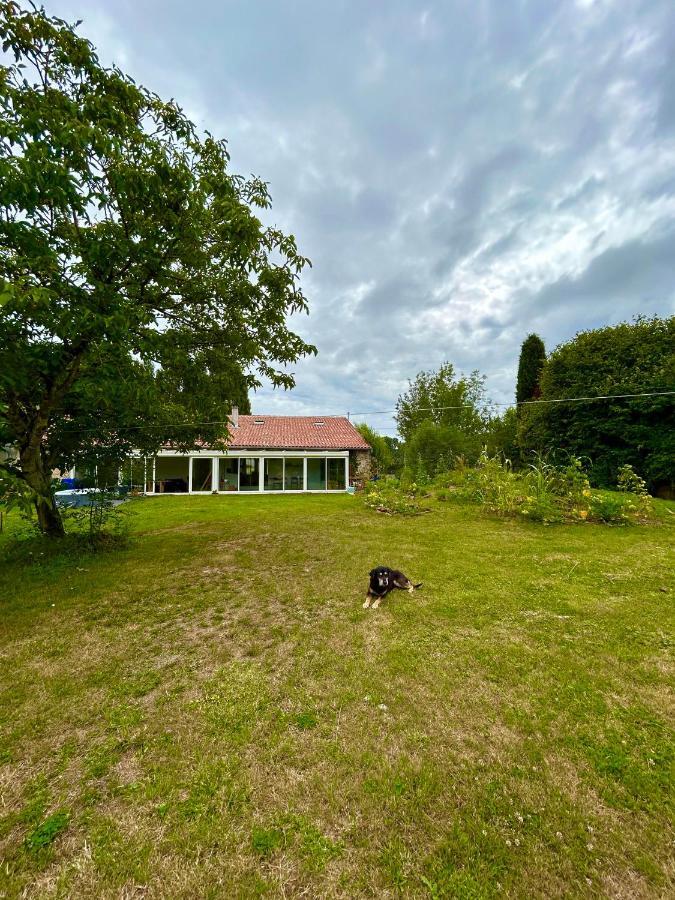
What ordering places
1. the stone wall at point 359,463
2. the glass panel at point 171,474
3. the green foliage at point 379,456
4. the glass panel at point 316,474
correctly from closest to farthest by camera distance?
the glass panel at point 171,474, the glass panel at point 316,474, the stone wall at point 359,463, the green foliage at point 379,456

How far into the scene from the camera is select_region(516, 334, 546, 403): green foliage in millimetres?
23141

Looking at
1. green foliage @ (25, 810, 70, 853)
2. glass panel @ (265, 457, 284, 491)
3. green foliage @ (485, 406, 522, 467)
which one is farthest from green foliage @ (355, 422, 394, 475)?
green foliage @ (25, 810, 70, 853)

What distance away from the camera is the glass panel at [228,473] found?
2114cm

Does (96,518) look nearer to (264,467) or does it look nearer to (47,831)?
(47,831)

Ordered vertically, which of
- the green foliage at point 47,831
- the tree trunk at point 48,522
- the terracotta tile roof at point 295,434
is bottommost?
the green foliage at point 47,831

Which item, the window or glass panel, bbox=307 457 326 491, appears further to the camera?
glass panel, bbox=307 457 326 491

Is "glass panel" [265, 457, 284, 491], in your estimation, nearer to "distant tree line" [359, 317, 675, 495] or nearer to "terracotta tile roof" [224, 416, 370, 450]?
"terracotta tile roof" [224, 416, 370, 450]

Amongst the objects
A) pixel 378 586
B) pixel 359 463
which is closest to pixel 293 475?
pixel 359 463

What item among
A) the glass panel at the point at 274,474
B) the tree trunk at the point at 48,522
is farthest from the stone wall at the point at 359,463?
the tree trunk at the point at 48,522

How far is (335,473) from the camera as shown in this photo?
2211cm

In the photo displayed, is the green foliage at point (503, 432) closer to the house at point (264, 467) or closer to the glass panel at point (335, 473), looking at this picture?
the house at point (264, 467)

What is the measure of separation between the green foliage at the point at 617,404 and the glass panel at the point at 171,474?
20285 millimetres

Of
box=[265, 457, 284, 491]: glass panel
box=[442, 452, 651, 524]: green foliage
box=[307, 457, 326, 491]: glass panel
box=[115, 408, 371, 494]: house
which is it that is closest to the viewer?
box=[442, 452, 651, 524]: green foliage

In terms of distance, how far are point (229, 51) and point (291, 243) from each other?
17.2 ft
